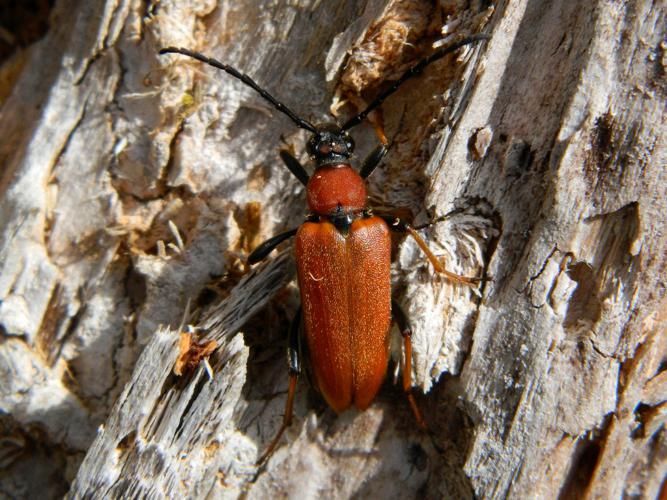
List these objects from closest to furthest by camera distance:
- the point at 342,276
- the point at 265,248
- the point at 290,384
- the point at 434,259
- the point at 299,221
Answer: the point at 434,259, the point at 290,384, the point at 342,276, the point at 265,248, the point at 299,221

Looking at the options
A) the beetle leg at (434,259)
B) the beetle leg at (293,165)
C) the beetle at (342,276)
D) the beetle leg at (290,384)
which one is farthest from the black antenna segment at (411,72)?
the beetle leg at (290,384)

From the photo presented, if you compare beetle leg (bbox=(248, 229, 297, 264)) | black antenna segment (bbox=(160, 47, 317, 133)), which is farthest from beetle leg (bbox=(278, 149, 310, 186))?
beetle leg (bbox=(248, 229, 297, 264))

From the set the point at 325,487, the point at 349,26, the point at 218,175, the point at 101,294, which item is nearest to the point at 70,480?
the point at 101,294

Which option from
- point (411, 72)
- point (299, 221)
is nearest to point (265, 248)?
point (299, 221)

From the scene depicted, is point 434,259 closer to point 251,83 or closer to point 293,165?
point 293,165

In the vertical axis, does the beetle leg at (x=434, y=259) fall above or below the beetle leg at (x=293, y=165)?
below

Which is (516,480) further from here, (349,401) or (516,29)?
(516,29)

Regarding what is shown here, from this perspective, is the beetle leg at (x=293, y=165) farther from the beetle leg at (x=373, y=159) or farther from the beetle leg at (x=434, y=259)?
the beetle leg at (x=434, y=259)
